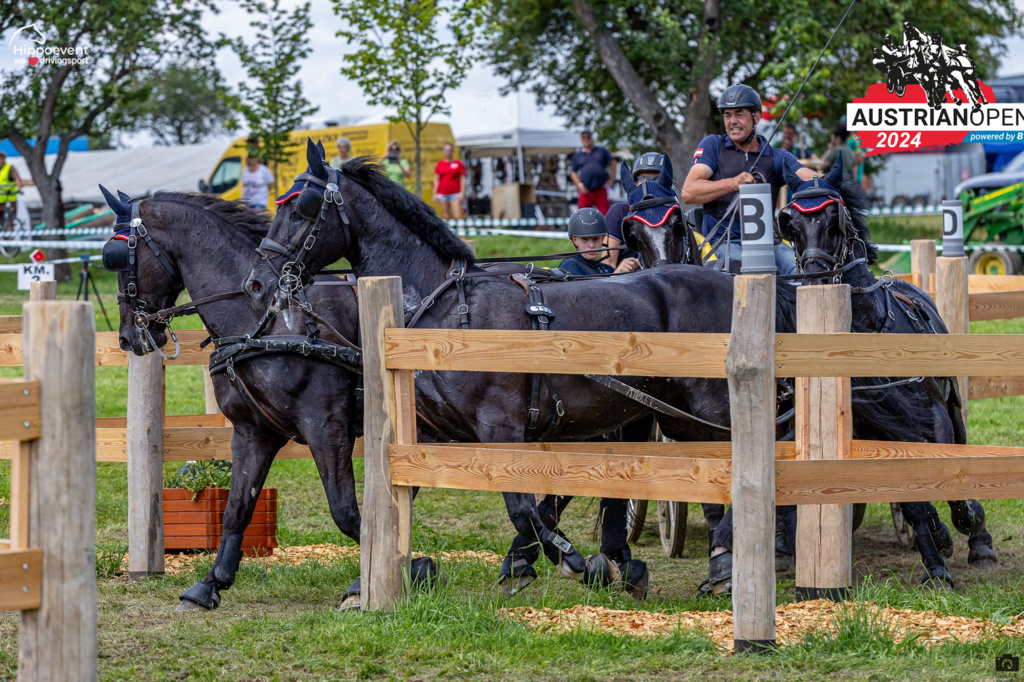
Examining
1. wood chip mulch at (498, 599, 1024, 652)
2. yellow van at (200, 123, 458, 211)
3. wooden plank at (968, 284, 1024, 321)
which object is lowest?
wood chip mulch at (498, 599, 1024, 652)

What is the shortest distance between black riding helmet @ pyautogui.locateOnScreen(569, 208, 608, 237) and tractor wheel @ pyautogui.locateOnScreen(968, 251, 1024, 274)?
11346 mm

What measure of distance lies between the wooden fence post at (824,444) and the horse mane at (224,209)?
2.80m

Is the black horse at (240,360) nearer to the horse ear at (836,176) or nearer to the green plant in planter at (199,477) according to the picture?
the green plant in planter at (199,477)

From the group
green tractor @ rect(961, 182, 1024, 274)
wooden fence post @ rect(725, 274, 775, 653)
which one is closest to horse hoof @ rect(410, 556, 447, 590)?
wooden fence post @ rect(725, 274, 775, 653)

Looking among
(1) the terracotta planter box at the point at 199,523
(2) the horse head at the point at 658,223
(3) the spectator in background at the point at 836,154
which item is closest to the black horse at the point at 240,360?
(1) the terracotta planter box at the point at 199,523

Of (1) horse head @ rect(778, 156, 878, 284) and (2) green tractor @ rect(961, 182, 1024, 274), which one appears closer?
(1) horse head @ rect(778, 156, 878, 284)

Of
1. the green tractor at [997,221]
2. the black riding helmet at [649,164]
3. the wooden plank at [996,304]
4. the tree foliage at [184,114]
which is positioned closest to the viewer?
the black riding helmet at [649,164]

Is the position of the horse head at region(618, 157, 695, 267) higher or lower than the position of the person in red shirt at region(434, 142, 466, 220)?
lower

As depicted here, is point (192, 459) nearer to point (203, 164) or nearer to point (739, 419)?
point (739, 419)

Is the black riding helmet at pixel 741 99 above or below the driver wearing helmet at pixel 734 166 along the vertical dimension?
above

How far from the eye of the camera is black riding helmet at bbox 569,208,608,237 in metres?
7.38

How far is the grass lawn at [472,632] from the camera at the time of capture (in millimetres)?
3971

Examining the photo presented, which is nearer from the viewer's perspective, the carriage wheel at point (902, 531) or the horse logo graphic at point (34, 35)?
the carriage wheel at point (902, 531)

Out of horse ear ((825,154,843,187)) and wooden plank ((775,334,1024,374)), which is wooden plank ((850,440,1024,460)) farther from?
horse ear ((825,154,843,187))
